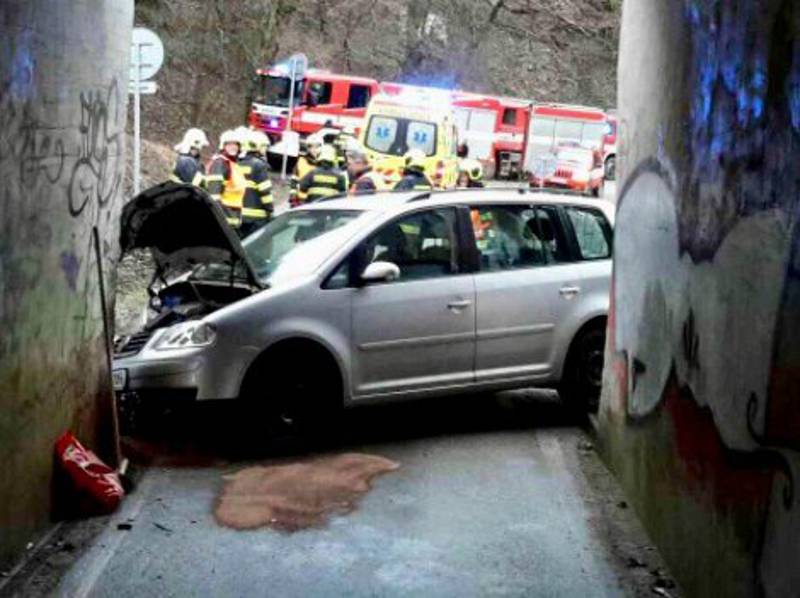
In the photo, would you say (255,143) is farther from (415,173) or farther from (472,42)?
(472,42)

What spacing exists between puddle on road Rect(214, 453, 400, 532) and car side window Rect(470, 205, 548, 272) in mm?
1836

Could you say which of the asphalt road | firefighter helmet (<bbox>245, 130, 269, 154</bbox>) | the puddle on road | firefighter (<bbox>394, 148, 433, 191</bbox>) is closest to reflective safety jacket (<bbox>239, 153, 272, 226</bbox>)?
firefighter helmet (<bbox>245, 130, 269, 154</bbox>)

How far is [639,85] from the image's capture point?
23.6ft

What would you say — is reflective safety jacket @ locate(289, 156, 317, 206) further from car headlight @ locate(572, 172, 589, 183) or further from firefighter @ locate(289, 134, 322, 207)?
car headlight @ locate(572, 172, 589, 183)

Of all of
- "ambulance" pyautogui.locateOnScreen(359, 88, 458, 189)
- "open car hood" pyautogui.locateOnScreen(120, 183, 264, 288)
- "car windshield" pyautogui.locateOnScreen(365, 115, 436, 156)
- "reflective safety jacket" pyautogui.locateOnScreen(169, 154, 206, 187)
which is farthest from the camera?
"car windshield" pyautogui.locateOnScreen(365, 115, 436, 156)

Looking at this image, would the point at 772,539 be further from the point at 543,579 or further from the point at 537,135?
the point at 537,135

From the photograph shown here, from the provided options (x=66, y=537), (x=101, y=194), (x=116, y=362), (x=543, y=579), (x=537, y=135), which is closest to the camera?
(x=543, y=579)

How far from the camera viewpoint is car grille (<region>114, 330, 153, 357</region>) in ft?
26.2

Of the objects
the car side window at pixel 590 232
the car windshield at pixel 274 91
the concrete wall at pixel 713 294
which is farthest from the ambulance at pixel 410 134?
the concrete wall at pixel 713 294

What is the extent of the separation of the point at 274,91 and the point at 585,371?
83.5 feet

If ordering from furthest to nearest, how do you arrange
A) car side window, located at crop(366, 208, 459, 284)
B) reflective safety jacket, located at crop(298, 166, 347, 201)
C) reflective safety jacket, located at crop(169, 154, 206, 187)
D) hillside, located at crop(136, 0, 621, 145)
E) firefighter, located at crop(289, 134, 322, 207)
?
hillside, located at crop(136, 0, 621, 145) < firefighter, located at crop(289, 134, 322, 207) < reflective safety jacket, located at crop(298, 166, 347, 201) < reflective safety jacket, located at crop(169, 154, 206, 187) < car side window, located at crop(366, 208, 459, 284)

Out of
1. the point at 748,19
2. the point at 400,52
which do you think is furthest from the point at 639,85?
→ the point at 400,52

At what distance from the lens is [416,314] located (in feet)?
27.3

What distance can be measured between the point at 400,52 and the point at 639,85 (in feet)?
128
